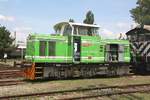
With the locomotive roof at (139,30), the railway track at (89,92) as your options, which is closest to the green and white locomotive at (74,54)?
the locomotive roof at (139,30)

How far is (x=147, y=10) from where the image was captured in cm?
7294

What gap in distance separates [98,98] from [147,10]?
205 ft

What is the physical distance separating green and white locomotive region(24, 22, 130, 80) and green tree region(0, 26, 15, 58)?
36.7 meters

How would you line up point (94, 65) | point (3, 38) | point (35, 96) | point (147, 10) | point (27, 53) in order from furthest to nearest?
point (147, 10) < point (3, 38) < point (94, 65) < point (27, 53) < point (35, 96)

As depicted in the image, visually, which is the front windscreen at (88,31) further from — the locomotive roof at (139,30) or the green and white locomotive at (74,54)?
the locomotive roof at (139,30)

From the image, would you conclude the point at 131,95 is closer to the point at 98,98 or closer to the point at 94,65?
the point at 98,98

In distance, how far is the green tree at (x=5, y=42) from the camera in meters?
56.2

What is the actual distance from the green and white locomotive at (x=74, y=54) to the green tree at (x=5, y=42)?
3673cm

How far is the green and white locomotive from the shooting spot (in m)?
18.7

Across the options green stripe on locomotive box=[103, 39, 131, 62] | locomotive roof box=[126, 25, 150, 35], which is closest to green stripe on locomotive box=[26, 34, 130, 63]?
green stripe on locomotive box=[103, 39, 131, 62]

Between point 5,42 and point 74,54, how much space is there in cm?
3929

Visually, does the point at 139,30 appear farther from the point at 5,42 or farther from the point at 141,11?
the point at 141,11

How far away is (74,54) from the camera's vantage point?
1998 centimetres

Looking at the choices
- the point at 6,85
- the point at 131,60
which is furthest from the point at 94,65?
the point at 6,85
